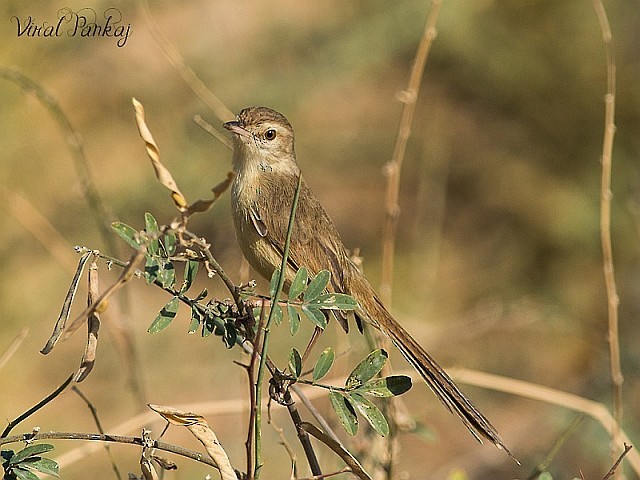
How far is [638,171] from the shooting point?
733 cm

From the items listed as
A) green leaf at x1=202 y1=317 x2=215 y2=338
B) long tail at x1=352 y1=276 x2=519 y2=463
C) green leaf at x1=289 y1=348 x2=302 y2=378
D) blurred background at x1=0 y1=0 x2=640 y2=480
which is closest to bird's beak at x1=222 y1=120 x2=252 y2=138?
long tail at x1=352 y1=276 x2=519 y2=463

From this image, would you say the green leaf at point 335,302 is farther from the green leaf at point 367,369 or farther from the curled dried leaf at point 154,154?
the curled dried leaf at point 154,154

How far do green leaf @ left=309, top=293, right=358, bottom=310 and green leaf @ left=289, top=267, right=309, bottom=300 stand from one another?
4cm

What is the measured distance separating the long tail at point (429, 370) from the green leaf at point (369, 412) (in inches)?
18.2

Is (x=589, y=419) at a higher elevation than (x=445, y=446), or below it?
below

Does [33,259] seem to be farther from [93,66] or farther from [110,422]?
[93,66]

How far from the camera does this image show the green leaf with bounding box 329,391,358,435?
6.34ft

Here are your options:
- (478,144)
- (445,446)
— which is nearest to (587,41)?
(478,144)

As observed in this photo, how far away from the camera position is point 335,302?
2.03 m

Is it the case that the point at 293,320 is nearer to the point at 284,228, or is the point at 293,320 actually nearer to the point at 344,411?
the point at 344,411

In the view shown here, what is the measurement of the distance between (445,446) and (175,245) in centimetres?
581

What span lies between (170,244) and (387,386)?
519 mm
